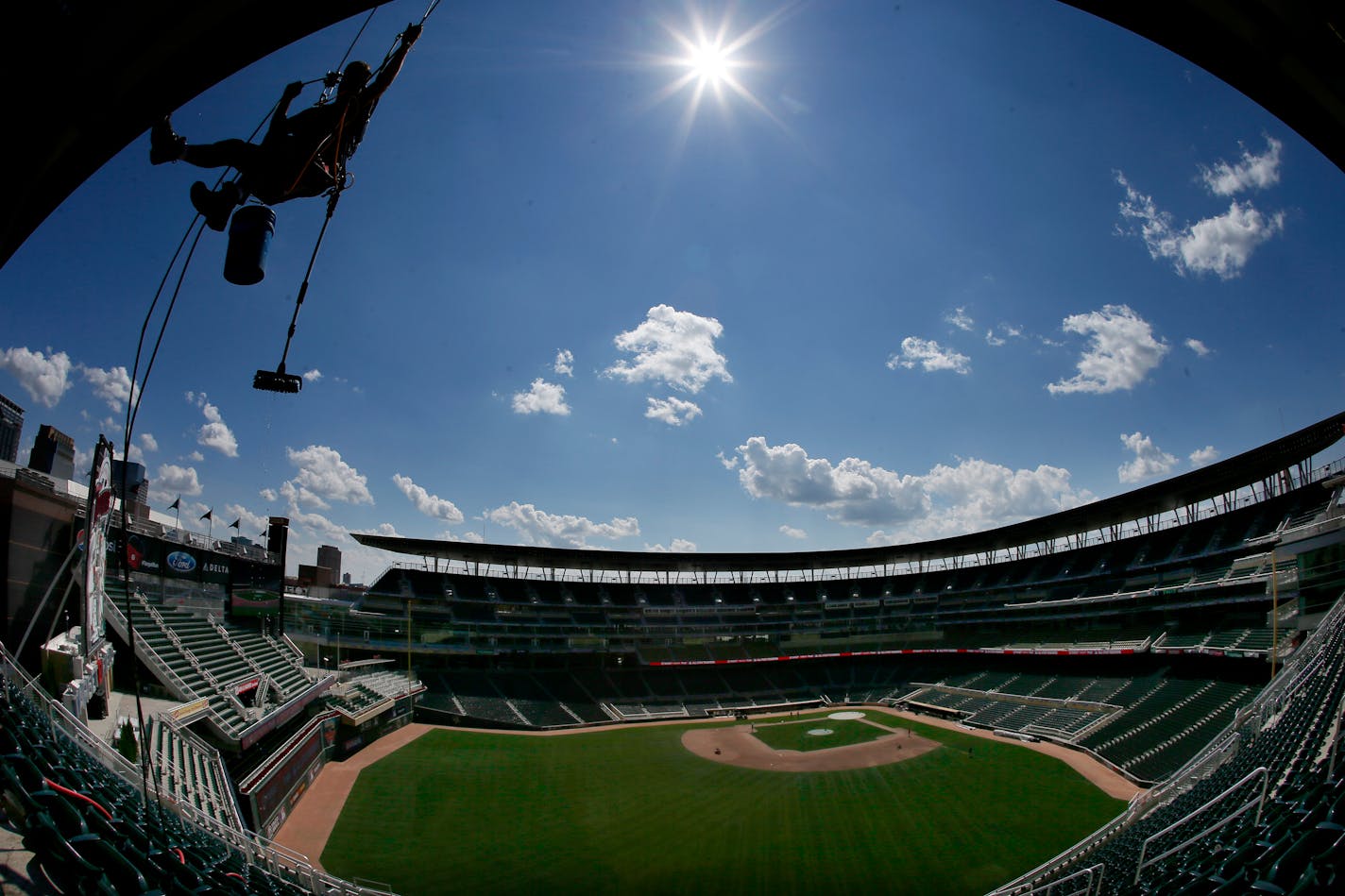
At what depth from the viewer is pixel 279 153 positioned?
4.38 metres

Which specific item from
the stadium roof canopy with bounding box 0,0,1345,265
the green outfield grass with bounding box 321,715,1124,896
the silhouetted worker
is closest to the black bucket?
the silhouetted worker

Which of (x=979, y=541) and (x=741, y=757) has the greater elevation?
(x=979, y=541)

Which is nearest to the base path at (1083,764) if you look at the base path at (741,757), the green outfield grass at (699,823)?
the base path at (741,757)

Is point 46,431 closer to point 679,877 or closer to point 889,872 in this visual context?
point 679,877

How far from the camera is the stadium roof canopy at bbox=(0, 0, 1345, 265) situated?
9.73ft

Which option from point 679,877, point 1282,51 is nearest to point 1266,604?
point 679,877

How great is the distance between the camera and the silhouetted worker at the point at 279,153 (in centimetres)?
420

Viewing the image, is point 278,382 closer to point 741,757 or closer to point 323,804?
point 323,804

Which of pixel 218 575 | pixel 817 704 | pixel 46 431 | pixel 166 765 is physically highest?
pixel 46 431

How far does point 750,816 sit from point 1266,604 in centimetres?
3323

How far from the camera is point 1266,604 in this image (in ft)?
108

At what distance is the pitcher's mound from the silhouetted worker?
34557mm

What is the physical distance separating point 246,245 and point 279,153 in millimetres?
823

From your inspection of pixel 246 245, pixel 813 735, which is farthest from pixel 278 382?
pixel 813 735
